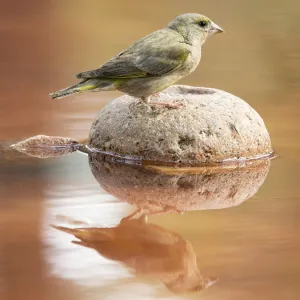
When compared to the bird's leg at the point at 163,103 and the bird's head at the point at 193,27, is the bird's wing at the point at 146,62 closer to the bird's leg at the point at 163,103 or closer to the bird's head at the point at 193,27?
the bird's head at the point at 193,27

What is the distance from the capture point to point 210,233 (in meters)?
5.62

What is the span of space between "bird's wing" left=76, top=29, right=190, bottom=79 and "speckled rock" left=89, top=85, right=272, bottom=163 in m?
0.34

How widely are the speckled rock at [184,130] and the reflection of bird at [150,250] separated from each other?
1.08 meters

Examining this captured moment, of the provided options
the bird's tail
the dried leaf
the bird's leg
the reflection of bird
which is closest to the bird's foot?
the bird's leg

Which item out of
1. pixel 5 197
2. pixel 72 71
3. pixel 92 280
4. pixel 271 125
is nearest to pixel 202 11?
pixel 72 71

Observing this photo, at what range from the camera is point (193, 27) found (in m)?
7.06

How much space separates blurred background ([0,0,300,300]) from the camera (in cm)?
500

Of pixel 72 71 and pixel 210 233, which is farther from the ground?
pixel 72 71

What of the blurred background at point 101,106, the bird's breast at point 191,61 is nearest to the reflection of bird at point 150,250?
the blurred background at point 101,106

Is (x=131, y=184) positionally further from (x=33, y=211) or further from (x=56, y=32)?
(x=56, y=32)

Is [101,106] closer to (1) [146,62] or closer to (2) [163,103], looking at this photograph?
(2) [163,103]

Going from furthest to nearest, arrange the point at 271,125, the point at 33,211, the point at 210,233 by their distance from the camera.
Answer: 1. the point at 271,125
2. the point at 33,211
3. the point at 210,233

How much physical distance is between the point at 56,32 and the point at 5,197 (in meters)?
6.28

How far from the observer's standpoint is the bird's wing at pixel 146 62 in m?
6.79
